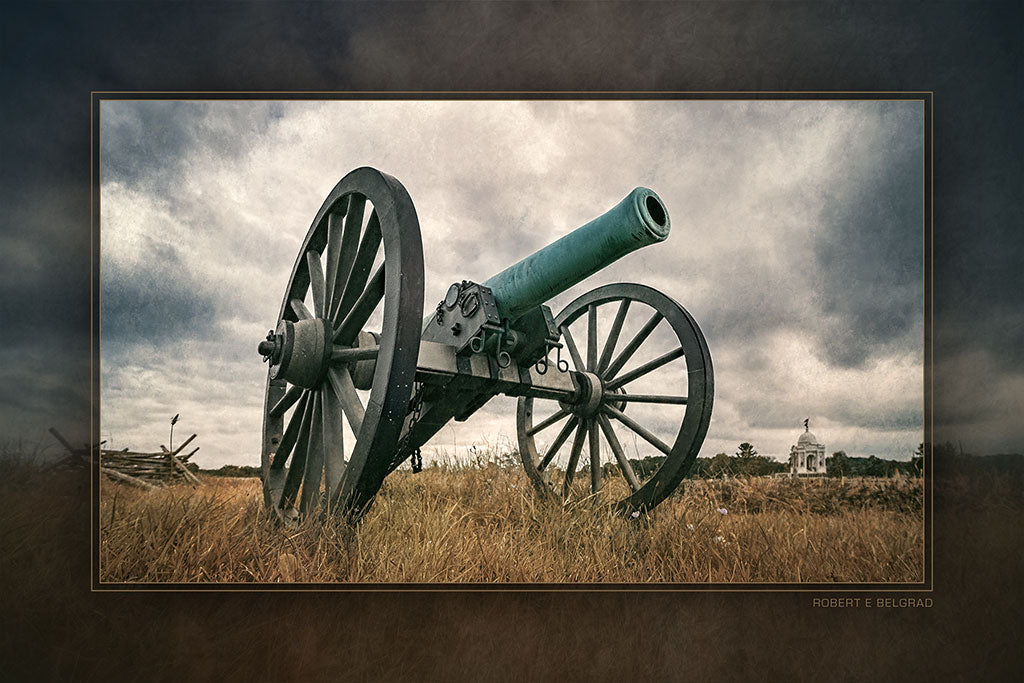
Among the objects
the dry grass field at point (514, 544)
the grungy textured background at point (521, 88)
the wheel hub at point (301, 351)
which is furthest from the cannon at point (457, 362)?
the grungy textured background at point (521, 88)

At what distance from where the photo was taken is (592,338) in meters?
4.62

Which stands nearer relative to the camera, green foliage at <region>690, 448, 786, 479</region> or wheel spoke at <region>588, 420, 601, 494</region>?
green foliage at <region>690, 448, 786, 479</region>

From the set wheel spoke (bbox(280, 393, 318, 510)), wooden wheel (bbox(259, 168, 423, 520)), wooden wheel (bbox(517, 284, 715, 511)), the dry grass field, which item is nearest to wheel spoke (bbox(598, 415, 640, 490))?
wooden wheel (bbox(517, 284, 715, 511))

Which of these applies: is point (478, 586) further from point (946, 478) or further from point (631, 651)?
point (946, 478)

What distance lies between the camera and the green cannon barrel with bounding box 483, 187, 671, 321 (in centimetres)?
318

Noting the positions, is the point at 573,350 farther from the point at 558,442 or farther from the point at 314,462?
the point at 314,462

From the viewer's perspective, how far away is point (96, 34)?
11.3ft

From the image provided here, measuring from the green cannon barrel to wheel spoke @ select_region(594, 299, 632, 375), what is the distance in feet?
3.05

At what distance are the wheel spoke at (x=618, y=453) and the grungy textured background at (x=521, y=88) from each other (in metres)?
0.98

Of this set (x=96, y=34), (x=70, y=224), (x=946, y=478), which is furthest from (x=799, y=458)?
(x=96, y=34)

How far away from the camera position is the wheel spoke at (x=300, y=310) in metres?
4.00

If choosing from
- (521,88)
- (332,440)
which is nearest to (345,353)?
(332,440)

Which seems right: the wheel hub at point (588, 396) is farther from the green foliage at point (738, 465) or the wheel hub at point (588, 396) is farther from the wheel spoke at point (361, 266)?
the wheel spoke at point (361, 266)

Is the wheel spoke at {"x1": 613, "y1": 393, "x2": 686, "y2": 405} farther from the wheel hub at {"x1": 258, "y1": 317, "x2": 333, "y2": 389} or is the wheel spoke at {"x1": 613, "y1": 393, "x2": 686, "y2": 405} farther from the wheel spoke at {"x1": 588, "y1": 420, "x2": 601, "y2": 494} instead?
the wheel hub at {"x1": 258, "y1": 317, "x2": 333, "y2": 389}
